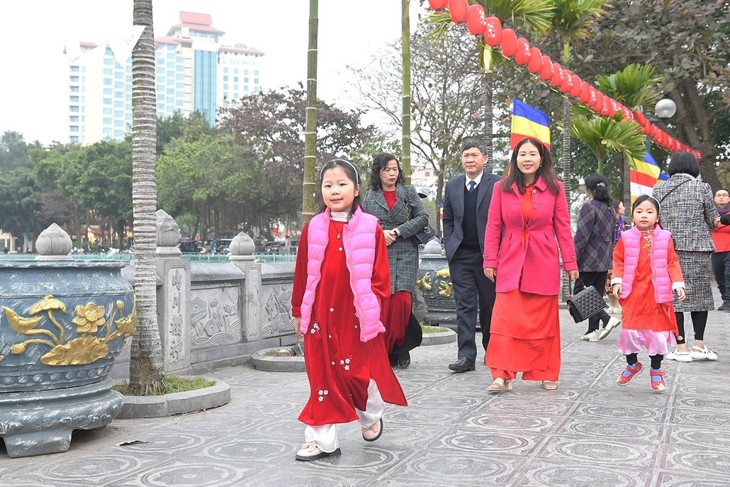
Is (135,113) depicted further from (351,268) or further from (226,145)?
(226,145)

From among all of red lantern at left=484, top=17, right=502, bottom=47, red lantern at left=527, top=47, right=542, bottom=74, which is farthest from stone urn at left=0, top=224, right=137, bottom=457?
red lantern at left=527, top=47, right=542, bottom=74

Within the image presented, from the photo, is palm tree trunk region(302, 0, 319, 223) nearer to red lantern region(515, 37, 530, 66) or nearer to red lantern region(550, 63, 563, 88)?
red lantern region(515, 37, 530, 66)

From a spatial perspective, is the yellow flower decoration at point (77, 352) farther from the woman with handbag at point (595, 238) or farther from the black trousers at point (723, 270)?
the black trousers at point (723, 270)

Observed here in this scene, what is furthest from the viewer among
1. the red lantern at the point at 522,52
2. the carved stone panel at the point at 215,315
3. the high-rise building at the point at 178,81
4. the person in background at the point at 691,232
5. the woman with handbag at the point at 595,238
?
the high-rise building at the point at 178,81

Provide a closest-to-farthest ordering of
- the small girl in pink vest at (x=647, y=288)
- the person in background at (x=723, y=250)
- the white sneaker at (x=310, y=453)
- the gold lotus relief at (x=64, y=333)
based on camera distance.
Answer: the white sneaker at (x=310, y=453) → the gold lotus relief at (x=64, y=333) → the small girl in pink vest at (x=647, y=288) → the person in background at (x=723, y=250)

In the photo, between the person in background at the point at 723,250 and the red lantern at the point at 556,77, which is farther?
the person in background at the point at 723,250

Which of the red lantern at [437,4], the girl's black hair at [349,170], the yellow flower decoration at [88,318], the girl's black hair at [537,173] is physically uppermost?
the red lantern at [437,4]

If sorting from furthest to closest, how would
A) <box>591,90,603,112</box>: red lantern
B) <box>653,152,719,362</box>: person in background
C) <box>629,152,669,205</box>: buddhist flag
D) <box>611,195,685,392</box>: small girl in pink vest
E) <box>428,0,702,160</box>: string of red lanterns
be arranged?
1. <box>629,152,669,205</box>: buddhist flag
2. <box>591,90,603,112</box>: red lantern
3. <box>428,0,702,160</box>: string of red lanterns
4. <box>653,152,719,362</box>: person in background
5. <box>611,195,685,392</box>: small girl in pink vest

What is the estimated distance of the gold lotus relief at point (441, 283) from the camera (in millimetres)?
10281

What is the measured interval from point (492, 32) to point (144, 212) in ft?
16.3

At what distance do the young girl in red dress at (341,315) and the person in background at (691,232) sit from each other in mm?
4171

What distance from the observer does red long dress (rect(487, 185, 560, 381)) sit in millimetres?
5727

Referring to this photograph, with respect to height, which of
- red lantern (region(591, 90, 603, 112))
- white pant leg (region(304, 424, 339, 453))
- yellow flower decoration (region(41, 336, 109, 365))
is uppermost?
red lantern (region(591, 90, 603, 112))

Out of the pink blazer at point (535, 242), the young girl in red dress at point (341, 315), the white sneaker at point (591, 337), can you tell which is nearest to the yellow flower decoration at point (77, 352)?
the young girl in red dress at point (341, 315)
